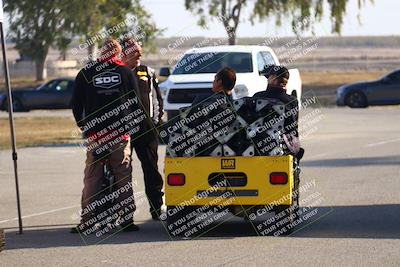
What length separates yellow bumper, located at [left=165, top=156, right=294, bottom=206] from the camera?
40.0 feet

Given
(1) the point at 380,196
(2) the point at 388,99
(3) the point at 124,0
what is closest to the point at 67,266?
(1) the point at 380,196

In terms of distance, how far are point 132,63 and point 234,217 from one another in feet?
7.12

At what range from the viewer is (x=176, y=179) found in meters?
12.3

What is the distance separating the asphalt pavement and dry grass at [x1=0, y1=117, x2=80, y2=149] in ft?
18.1

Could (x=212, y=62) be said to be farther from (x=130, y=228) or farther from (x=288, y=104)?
(x=130, y=228)

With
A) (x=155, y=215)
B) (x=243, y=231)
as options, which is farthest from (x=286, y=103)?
(x=155, y=215)

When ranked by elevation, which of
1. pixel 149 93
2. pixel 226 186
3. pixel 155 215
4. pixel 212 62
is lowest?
pixel 212 62

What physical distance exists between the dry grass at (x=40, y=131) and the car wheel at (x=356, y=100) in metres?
10.7

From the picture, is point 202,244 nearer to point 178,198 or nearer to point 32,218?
point 178,198

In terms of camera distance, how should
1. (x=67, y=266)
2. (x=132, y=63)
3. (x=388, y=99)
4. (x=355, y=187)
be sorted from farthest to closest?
(x=388, y=99) < (x=355, y=187) < (x=132, y=63) < (x=67, y=266)

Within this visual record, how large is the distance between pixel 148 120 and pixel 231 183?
1573 millimetres

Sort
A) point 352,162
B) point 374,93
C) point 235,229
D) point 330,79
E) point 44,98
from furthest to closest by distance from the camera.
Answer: point 330,79, point 44,98, point 374,93, point 352,162, point 235,229

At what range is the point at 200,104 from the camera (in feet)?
40.8

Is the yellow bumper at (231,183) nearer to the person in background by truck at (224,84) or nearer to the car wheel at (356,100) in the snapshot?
the person in background by truck at (224,84)
